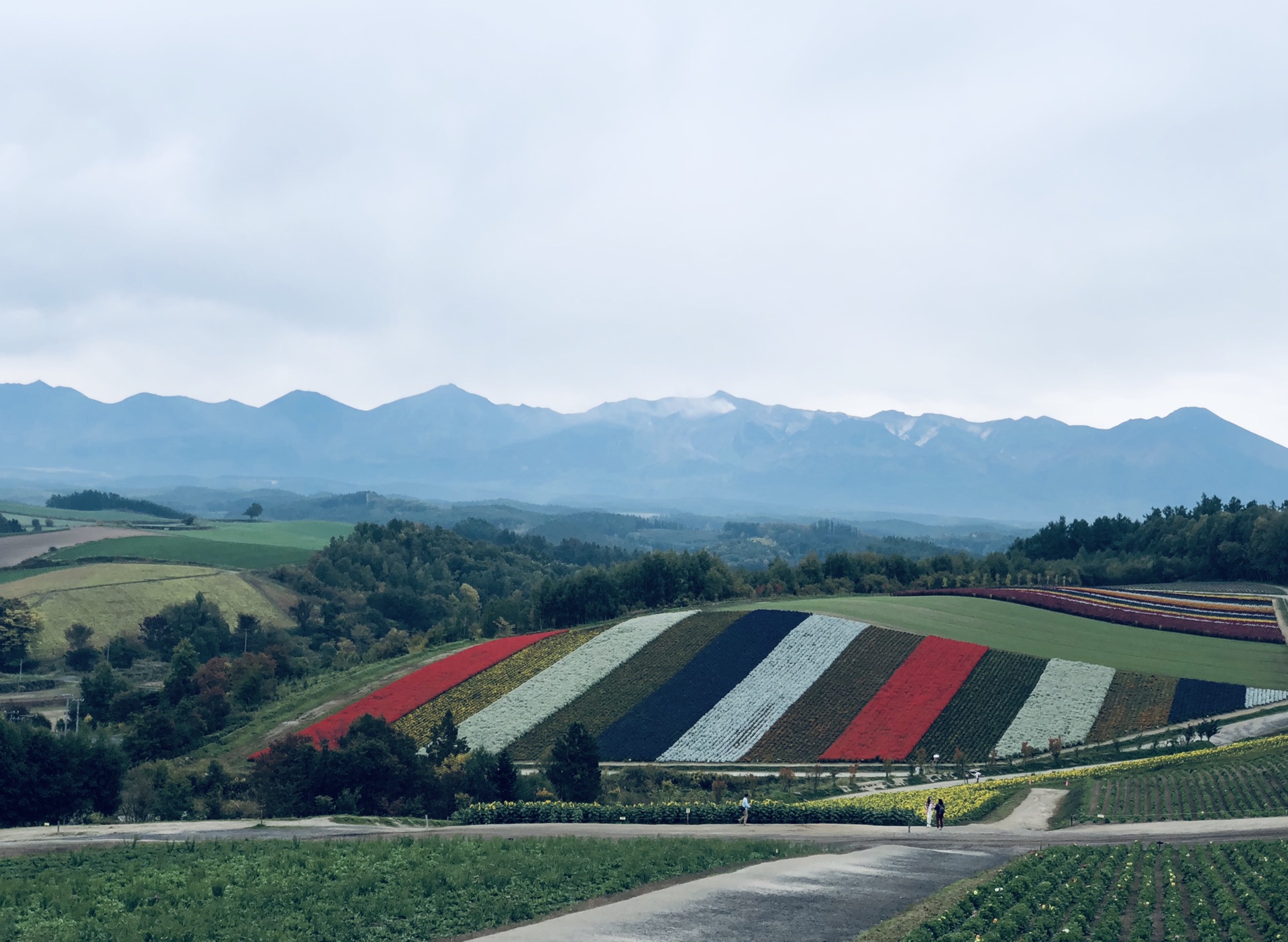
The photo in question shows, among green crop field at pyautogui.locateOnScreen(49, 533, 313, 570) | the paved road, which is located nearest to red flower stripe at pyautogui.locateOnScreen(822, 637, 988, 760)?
the paved road

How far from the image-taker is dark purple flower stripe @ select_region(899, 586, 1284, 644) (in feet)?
269

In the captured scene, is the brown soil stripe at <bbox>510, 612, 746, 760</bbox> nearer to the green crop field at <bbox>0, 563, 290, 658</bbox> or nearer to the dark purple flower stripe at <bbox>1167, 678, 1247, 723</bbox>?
the dark purple flower stripe at <bbox>1167, 678, 1247, 723</bbox>

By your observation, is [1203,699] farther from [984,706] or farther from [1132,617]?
[1132,617]

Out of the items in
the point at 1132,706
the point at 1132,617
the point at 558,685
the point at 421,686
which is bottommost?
the point at 421,686

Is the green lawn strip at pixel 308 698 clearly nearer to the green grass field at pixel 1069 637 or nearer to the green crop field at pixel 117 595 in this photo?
the green grass field at pixel 1069 637

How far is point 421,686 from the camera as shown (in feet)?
238

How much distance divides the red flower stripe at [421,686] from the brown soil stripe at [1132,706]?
43.2m

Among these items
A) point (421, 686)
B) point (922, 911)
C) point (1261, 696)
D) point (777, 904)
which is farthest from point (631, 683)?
point (922, 911)

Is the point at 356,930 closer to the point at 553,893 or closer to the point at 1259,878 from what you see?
the point at 553,893

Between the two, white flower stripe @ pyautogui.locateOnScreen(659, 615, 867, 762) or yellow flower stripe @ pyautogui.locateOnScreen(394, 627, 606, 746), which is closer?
white flower stripe @ pyautogui.locateOnScreen(659, 615, 867, 762)

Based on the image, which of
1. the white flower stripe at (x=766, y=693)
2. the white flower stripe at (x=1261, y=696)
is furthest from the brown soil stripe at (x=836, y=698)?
the white flower stripe at (x=1261, y=696)

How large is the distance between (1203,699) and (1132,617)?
26047 millimetres

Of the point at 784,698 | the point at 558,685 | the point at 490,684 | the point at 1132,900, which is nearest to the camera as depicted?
the point at 1132,900

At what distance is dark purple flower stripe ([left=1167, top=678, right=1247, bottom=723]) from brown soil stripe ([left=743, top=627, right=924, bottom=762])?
57.6 ft
